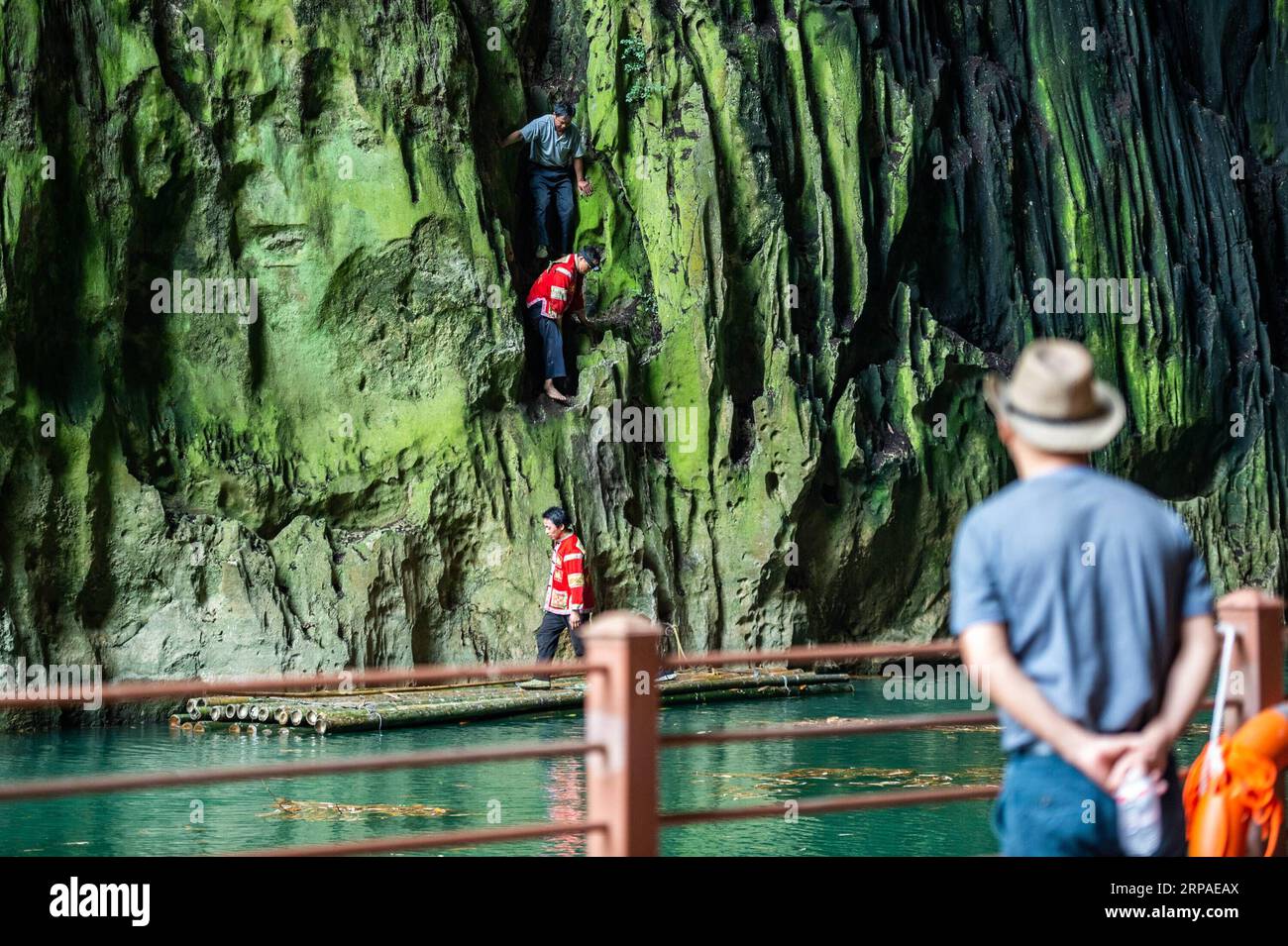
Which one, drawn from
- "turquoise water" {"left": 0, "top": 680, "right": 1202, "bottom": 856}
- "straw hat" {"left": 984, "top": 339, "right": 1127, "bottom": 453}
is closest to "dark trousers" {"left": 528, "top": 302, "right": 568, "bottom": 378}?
"turquoise water" {"left": 0, "top": 680, "right": 1202, "bottom": 856}

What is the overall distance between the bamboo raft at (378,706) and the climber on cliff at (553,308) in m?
4.27

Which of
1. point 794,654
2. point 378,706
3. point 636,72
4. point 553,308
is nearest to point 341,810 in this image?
point 378,706

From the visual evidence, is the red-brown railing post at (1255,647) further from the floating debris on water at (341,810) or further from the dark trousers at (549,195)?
the dark trousers at (549,195)

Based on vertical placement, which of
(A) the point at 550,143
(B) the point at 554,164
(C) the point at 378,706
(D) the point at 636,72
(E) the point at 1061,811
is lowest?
(C) the point at 378,706

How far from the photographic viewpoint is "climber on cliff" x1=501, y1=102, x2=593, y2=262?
2081cm

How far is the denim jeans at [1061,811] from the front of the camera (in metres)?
3.32

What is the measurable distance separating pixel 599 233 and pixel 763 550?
199 inches

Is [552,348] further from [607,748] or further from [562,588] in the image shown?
[607,748]

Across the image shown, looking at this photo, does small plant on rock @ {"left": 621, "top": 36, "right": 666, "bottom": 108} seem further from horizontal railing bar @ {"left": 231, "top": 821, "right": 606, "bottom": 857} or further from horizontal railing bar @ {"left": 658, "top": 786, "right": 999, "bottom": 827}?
horizontal railing bar @ {"left": 231, "top": 821, "right": 606, "bottom": 857}

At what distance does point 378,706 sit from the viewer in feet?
50.3

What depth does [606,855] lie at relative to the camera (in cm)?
456

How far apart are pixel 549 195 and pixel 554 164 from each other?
43 centimetres
